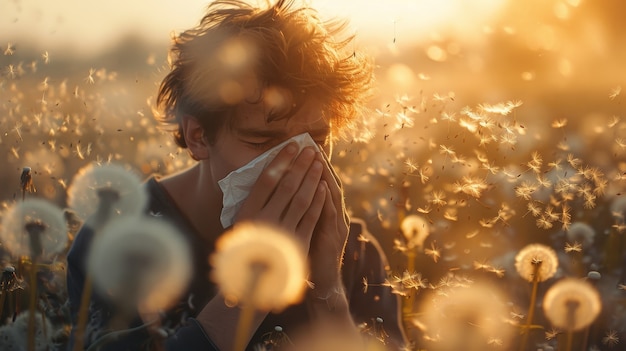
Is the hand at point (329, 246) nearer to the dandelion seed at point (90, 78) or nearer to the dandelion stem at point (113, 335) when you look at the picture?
the dandelion seed at point (90, 78)

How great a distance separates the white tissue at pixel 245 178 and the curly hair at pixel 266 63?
27cm

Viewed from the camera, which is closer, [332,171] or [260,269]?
[260,269]

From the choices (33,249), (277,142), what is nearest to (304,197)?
(277,142)

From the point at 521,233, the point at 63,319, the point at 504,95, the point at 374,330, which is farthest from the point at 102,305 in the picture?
the point at 521,233

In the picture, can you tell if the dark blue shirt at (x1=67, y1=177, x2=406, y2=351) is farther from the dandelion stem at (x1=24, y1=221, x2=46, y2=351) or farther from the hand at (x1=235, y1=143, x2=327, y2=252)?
the dandelion stem at (x1=24, y1=221, x2=46, y2=351)

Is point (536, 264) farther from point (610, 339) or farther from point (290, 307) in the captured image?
point (290, 307)

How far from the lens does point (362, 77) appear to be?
3.14 m

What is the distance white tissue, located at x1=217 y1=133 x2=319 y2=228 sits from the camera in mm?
2447

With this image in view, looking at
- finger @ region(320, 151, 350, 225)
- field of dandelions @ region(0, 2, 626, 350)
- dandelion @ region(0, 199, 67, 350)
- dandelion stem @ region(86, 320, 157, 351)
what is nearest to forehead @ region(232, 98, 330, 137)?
finger @ region(320, 151, 350, 225)

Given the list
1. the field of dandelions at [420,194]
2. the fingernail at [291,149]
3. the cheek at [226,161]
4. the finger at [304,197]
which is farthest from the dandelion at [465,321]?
the cheek at [226,161]

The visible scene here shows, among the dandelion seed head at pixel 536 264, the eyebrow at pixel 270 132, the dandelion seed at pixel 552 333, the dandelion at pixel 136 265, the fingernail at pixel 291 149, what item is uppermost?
the dandelion at pixel 136 265

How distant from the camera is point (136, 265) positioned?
1474mm

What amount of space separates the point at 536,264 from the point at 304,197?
0.74 m

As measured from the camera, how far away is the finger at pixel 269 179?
2447mm
